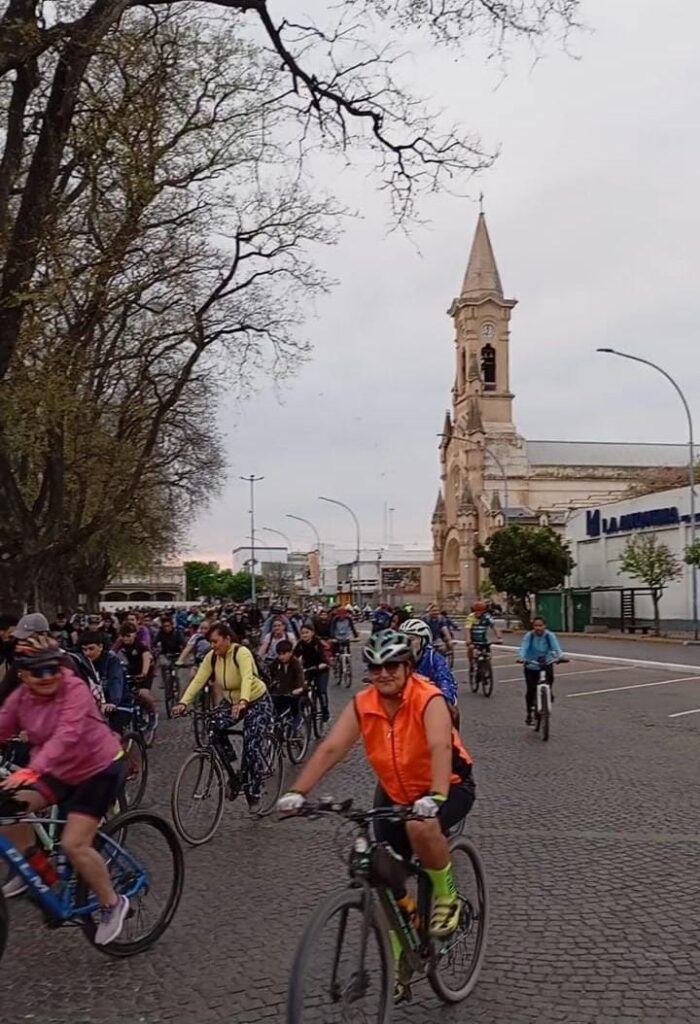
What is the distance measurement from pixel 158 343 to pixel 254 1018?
24.1m

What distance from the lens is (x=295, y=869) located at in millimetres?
7414

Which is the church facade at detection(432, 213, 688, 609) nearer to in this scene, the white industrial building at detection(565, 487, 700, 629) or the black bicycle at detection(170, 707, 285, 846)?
the white industrial building at detection(565, 487, 700, 629)

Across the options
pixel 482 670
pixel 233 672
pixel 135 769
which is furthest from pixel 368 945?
pixel 482 670

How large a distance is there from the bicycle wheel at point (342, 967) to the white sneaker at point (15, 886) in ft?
6.06

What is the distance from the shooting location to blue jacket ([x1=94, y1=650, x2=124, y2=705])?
1003 centimetres

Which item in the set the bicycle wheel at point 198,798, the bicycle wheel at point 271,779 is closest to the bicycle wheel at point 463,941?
the bicycle wheel at point 198,798

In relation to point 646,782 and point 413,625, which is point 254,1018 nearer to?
point 413,625

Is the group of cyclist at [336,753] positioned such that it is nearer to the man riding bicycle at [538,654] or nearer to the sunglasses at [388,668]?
the sunglasses at [388,668]

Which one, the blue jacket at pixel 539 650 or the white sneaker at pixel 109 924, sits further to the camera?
the blue jacket at pixel 539 650

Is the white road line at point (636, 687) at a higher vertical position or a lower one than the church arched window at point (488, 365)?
lower

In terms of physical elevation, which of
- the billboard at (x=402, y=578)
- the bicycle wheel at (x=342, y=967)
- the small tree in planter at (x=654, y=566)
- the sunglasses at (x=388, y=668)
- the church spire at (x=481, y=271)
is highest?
the church spire at (x=481, y=271)

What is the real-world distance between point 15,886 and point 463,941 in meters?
2.25

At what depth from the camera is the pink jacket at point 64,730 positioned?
5.25 meters

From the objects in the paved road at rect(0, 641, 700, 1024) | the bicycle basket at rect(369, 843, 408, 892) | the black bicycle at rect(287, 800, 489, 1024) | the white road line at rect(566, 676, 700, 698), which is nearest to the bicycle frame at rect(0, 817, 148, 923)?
the paved road at rect(0, 641, 700, 1024)
